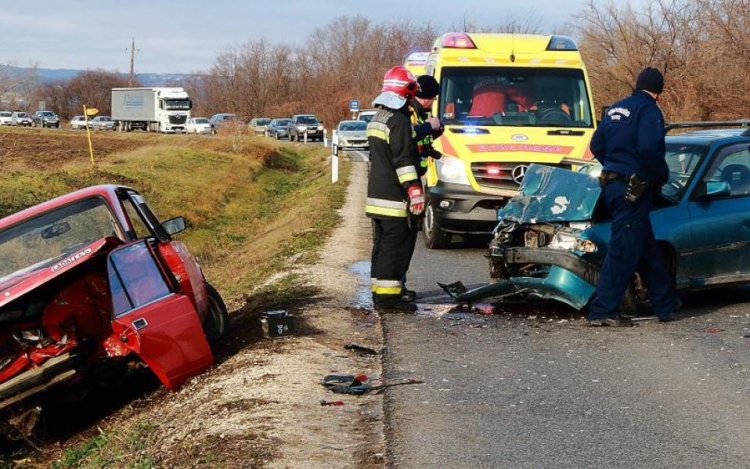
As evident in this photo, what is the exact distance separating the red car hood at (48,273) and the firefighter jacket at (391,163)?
2.62 metres

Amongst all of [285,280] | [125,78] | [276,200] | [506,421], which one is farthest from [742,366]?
[125,78]

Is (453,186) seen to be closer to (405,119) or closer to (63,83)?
(405,119)

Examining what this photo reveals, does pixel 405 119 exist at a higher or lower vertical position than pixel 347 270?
higher

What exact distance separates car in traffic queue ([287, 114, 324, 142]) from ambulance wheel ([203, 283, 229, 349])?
51.9m

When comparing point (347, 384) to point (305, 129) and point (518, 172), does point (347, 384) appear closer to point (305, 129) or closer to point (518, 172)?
point (518, 172)

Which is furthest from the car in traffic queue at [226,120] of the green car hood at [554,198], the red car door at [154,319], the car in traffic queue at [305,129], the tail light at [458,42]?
the red car door at [154,319]

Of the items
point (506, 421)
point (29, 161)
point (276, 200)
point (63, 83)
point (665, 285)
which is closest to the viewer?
point (506, 421)

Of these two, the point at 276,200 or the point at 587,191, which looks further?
the point at 276,200

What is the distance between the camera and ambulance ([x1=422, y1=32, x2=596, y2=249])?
1258 centimetres

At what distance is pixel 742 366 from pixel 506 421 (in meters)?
2.20

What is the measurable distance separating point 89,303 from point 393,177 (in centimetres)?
278

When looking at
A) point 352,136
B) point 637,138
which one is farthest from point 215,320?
point 352,136

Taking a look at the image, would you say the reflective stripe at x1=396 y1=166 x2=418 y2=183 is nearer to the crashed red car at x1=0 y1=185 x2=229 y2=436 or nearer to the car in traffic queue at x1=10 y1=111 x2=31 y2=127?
the crashed red car at x1=0 y1=185 x2=229 y2=436

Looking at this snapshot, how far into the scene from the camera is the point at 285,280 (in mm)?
11227
